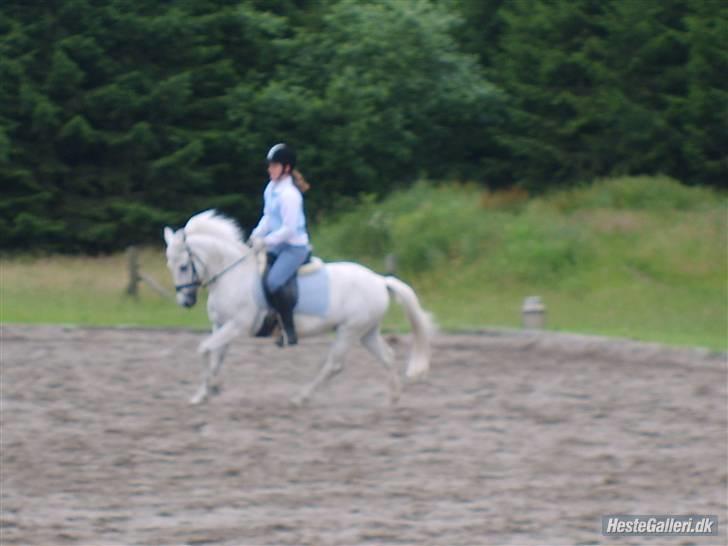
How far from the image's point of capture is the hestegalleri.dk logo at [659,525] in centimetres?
828

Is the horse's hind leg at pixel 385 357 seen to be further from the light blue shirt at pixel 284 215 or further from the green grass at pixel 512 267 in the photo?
the green grass at pixel 512 267

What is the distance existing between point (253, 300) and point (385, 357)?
1491 mm

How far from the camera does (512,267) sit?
28250 mm

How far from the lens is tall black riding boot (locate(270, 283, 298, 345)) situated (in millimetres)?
13273

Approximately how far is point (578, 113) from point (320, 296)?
3044 cm

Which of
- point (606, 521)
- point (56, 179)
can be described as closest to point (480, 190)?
point (56, 179)

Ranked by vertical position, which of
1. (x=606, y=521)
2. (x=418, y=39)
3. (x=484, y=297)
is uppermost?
(x=418, y=39)

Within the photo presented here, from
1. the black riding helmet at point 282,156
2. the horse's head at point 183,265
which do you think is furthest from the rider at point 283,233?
the horse's head at point 183,265

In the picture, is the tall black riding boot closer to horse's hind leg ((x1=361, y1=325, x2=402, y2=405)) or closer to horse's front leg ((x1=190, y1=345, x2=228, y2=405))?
horse's front leg ((x1=190, y1=345, x2=228, y2=405))

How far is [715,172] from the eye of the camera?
130ft

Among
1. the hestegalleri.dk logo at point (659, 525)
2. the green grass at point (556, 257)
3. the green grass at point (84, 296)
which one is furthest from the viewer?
the green grass at point (556, 257)

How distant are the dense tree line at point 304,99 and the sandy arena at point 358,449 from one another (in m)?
22.5

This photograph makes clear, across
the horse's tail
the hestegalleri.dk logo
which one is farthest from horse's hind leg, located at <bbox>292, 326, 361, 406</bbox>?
the hestegalleri.dk logo

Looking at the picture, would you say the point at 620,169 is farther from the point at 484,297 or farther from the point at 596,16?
the point at 484,297
